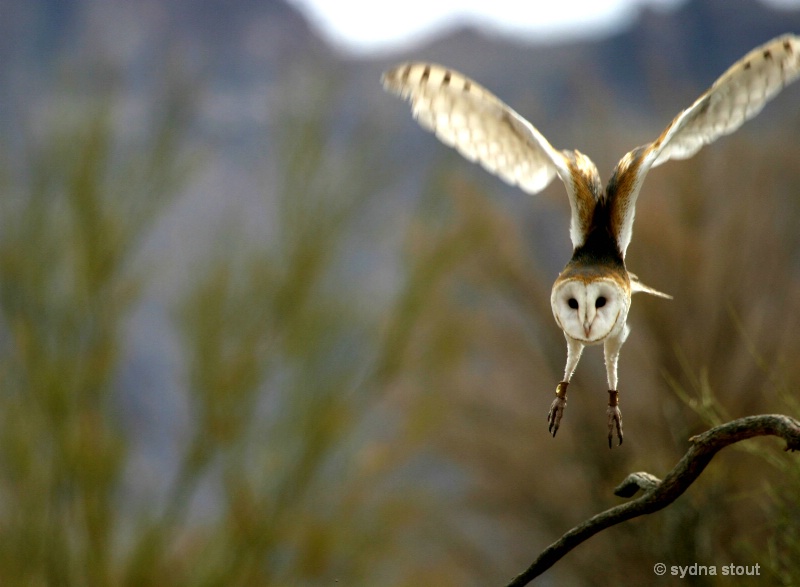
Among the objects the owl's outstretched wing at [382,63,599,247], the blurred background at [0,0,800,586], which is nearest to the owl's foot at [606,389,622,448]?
the owl's outstretched wing at [382,63,599,247]

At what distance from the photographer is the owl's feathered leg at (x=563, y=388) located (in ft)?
1.52

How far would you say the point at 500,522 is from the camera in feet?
14.5

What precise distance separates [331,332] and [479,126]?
13.3 ft

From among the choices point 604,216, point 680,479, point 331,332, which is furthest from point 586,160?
point 331,332

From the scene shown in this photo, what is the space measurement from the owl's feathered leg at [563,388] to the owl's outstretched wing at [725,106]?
64 mm

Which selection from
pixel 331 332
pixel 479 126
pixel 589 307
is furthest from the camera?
pixel 331 332

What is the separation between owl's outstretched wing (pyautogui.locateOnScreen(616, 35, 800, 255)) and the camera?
0.49 metres

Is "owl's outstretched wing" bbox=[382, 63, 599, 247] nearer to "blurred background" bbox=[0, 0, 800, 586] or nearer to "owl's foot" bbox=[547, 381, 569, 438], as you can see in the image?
"owl's foot" bbox=[547, 381, 569, 438]

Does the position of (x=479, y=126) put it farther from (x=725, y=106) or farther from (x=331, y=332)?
(x=331, y=332)

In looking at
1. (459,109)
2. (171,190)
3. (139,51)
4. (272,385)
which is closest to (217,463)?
(272,385)

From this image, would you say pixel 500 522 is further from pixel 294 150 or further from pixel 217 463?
pixel 294 150

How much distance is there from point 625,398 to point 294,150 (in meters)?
2.04

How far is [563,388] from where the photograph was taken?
488 mm

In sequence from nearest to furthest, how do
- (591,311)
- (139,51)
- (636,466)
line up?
(591,311)
(636,466)
(139,51)
